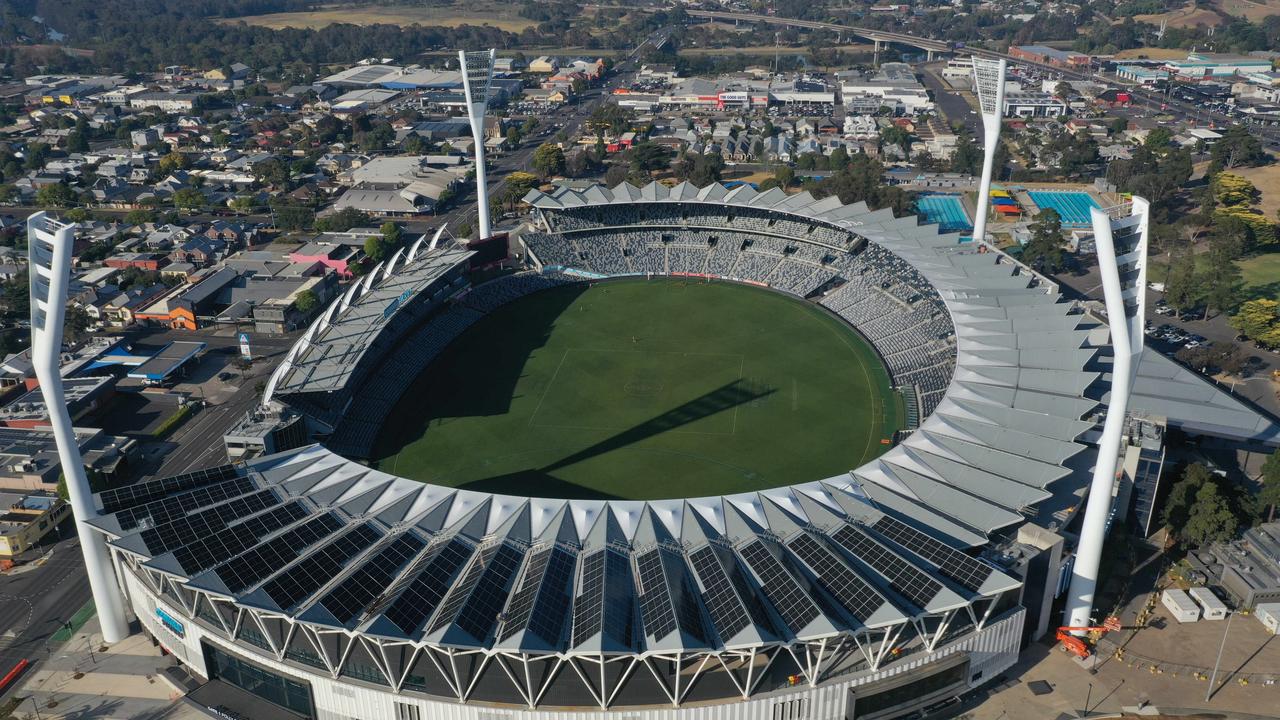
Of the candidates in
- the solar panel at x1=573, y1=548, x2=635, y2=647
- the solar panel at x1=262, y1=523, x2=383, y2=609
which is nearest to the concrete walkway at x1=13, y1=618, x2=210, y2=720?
the solar panel at x1=262, y1=523, x2=383, y2=609

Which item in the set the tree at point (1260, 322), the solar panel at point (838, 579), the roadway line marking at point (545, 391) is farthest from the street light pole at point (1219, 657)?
the roadway line marking at point (545, 391)

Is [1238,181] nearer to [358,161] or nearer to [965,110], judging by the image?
[965,110]

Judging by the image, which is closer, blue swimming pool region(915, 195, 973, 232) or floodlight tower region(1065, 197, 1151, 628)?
floodlight tower region(1065, 197, 1151, 628)

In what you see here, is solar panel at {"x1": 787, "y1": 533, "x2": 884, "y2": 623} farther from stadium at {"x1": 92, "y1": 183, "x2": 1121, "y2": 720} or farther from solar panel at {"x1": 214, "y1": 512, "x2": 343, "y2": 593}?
solar panel at {"x1": 214, "y1": 512, "x2": 343, "y2": 593}

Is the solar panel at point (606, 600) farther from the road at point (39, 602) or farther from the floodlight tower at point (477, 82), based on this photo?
the floodlight tower at point (477, 82)

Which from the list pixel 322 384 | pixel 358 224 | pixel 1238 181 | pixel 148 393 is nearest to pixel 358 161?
pixel 358 224
